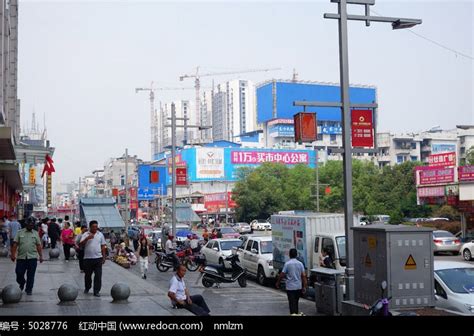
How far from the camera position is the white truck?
56.8ft

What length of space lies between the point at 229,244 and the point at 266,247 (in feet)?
12.4

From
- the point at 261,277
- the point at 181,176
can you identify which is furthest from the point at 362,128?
the point at 181,176

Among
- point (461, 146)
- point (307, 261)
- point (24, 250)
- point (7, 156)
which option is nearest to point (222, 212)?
point (461, 146)

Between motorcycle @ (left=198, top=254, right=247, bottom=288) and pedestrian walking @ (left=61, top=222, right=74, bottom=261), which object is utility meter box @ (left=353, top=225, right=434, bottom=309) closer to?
motorcycle @ (left=198, top=254, right=247, bottom=288)

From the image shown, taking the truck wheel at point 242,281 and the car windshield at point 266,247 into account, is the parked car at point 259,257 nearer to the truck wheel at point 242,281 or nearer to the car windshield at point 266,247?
the car windshield at point 266,247

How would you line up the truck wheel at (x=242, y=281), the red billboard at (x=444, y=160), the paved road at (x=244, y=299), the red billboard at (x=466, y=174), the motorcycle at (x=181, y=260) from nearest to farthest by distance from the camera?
1. the paved road at (x=244, y=299)
2. the truck wheel at (x=242, y=281)
3. the motorcycle at (x=181, y=260)
4. the red billboard at (x=466, y=174)
5. the red billboard at (x=444, y=160)

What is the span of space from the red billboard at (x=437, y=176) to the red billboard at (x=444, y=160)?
2010 millimetres

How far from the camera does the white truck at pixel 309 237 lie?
1731 centimetres

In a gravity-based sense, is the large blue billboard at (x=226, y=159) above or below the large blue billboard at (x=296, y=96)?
below

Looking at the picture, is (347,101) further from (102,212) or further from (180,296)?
(102,212)

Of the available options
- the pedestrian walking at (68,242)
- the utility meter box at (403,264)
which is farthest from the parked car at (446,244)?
the utility meter box at (403,264)

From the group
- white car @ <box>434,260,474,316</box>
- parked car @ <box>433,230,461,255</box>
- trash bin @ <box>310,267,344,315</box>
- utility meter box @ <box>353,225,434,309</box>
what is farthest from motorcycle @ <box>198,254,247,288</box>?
parked car @ <box>433,230,461,255</box>

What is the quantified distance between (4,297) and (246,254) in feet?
36.9
